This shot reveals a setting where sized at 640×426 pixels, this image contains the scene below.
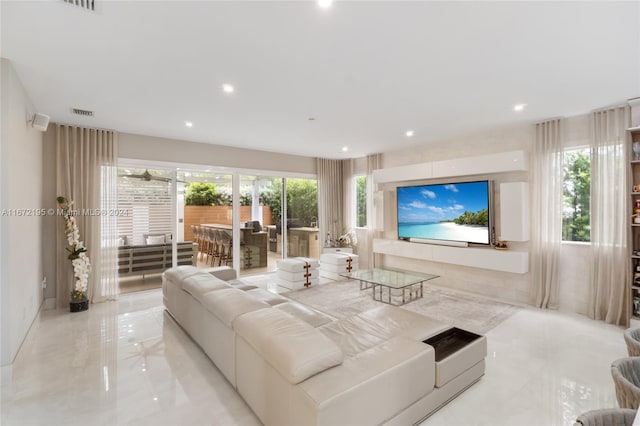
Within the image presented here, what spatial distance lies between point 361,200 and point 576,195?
158 inches

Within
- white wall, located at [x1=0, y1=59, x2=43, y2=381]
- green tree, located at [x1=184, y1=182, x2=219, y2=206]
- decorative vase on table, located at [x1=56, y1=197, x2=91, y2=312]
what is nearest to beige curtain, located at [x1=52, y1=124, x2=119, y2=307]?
decorative vase on table, located at [x1=56, y1=197, x2=91, y2=312]

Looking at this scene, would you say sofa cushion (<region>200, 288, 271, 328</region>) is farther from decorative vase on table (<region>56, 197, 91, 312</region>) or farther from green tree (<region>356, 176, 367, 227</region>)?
green tree (<region>356, 176, 367, 227</region>)

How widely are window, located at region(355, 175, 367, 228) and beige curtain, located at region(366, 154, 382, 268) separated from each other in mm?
380

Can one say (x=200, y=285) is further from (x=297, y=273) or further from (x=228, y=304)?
(x=297, y=273)

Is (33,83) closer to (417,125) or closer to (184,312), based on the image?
(184,312)

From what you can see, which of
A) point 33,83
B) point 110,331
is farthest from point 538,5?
point 110,331

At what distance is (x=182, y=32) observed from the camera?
2.11 m

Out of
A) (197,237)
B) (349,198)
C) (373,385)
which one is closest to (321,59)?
(373,385)

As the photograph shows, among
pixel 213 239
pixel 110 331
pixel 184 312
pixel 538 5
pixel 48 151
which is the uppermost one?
pixel 538 5

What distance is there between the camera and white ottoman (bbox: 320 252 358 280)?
5824 millimetres

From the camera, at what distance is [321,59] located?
2.50 m

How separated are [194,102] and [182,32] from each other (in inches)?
55.2

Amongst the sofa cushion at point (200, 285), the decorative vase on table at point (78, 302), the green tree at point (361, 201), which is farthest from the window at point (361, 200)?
the decorative vase on table at point (78, 302)

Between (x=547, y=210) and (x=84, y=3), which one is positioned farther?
(x=547, y=210)
